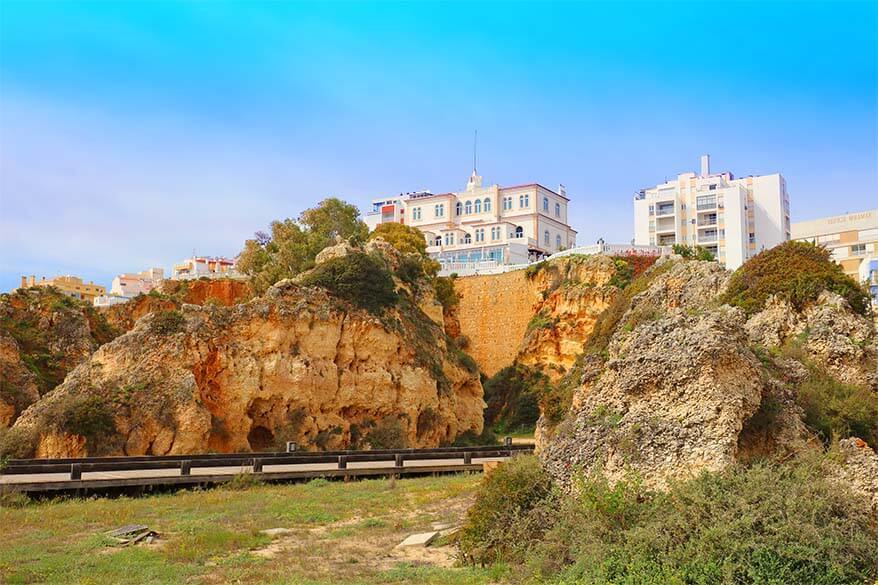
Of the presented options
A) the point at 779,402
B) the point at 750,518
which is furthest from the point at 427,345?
the point at 750,518

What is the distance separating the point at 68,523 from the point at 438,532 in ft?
22.9

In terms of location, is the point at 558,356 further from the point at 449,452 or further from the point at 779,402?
the point at 779,402

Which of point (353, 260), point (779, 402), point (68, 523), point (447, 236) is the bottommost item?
point (68, 523)

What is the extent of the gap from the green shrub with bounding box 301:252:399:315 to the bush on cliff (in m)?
22.6

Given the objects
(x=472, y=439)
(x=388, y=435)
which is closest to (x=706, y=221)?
(x=472, y=439)

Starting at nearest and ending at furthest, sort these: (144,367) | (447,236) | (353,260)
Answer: (144,367)
(353,260)
(447,236)

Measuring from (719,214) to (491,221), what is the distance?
21578 mm

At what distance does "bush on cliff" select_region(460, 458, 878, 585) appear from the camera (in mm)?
8852

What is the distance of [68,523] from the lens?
15000 millimetres

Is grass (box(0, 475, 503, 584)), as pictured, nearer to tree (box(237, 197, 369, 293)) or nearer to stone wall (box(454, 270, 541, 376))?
tree (box(237, 197, 369, 293))

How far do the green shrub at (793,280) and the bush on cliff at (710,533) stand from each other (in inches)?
455

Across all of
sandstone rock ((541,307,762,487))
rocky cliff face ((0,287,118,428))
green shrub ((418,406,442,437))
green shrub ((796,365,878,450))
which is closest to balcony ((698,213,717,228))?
green shrub ((418,406,442,437))

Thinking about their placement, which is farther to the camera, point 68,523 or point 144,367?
point 144,367

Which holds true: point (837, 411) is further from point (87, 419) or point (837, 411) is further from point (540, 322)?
point (540, 322)
